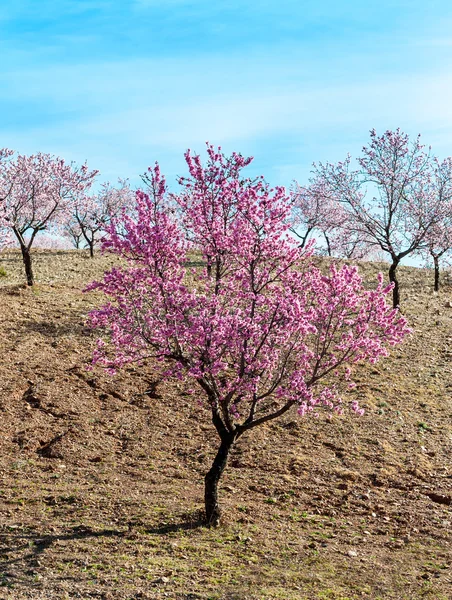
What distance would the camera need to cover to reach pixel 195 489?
13641 millimetres

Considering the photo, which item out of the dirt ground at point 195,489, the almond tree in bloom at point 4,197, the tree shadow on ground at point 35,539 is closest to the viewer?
the tree shadow on ground at point 35,539

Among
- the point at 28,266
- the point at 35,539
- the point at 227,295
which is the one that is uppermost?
the point at 28,266

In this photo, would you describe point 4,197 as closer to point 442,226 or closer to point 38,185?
point 38,185

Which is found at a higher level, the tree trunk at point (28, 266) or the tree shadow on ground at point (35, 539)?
the tree trunk at point (28, 266)

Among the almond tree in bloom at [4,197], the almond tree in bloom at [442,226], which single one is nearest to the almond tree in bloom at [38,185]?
the almond tree in bloom at [4,197]

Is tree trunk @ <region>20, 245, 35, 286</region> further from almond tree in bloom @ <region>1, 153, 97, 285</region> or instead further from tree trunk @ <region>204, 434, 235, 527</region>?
tree trunk @ <region>204, 434, 235, 527</region>

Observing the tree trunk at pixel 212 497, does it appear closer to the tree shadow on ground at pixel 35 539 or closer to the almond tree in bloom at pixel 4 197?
the tree shadow on ground at pixel 35 539

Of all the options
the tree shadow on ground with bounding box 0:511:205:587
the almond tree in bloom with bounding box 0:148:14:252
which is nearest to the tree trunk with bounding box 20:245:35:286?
the almond tree in bloom with bounding box 0:148:14:252

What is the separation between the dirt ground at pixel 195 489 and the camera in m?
9.68

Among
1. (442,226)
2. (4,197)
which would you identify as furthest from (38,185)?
(442,226)

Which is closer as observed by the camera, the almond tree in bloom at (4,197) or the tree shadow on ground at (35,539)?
the tree shadow on ground at (35,539)

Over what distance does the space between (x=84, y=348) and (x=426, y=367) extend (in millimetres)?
12886

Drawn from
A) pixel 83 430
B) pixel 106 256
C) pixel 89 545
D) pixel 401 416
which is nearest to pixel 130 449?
pixel 83 430

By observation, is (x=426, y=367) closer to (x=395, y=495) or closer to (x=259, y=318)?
(x=395, y=495)
